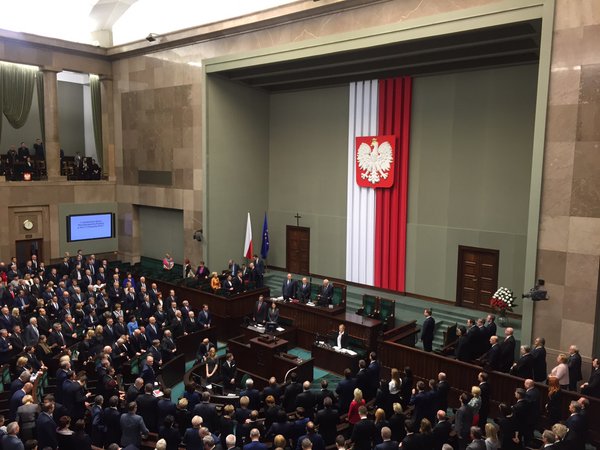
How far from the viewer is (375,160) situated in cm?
1609

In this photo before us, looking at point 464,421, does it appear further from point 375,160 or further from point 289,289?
point 375,160

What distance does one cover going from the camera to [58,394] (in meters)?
8.28

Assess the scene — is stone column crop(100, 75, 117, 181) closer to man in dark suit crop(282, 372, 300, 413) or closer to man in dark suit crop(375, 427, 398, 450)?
man in dark suit crop(282, 372, 300, 413)

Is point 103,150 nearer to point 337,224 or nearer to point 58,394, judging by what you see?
point 337,224

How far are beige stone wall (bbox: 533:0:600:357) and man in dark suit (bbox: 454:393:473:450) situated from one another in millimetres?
3786

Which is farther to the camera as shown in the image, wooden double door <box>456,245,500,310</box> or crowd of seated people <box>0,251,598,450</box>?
wooden double door <box>456,245,500,310</box>

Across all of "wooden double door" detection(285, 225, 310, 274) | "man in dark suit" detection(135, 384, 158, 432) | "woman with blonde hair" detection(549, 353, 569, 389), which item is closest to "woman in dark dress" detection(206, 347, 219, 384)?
"man in dark suit" detection(135, 384, 158, 432)

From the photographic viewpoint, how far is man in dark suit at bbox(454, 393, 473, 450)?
25.2ft

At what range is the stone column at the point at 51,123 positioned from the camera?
63.7ft

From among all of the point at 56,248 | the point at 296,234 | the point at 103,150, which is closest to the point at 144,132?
the point at 103,150

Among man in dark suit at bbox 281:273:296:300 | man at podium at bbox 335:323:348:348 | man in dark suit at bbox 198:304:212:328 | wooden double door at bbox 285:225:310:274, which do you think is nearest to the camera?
man at podium at bbox 335:323:348:348

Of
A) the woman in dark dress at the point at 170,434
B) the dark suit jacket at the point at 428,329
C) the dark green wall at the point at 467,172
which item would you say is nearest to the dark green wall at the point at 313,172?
the dark green wall at the point at 467,172

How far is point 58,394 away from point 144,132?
43.5ft

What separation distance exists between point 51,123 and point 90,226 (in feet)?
13.8
